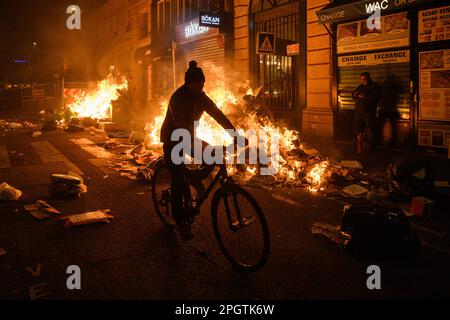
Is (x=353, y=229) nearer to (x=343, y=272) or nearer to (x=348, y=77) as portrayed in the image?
(x=343, y=272)

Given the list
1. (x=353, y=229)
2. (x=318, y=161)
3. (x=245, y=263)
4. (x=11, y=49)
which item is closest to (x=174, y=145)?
(x=245, y=263)

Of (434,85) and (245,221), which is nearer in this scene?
(245,221)

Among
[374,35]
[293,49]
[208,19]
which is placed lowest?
[374,35]

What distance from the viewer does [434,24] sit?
970 cm

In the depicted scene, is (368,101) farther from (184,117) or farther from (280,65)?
(184,117)

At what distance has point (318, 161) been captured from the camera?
9.16m

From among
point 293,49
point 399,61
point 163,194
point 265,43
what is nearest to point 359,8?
point 399,61

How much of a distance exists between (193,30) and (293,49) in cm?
861

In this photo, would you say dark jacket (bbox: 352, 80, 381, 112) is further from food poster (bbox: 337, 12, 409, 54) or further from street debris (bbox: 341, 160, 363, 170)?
street debris (bbox: 341, 160, 363, 170)

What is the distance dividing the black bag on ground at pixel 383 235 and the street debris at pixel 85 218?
348 cm

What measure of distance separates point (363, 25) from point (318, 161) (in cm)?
488

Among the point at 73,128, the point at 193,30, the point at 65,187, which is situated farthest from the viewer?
the point at 193,30

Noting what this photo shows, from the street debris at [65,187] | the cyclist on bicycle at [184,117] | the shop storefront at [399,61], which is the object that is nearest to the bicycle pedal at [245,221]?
the cyclist on bicycle at [184,117]

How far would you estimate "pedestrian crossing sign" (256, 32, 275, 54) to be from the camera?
452 inches
